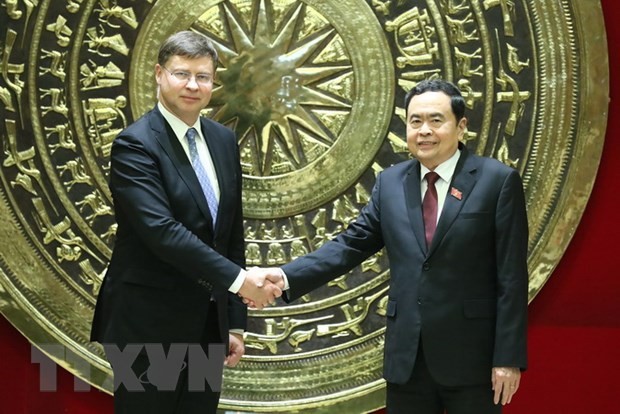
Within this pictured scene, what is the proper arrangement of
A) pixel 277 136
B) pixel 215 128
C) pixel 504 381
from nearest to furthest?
pixel 504 381 < pixel 215 128 < pixel 277 136

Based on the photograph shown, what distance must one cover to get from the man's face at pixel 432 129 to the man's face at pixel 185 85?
0.48 m

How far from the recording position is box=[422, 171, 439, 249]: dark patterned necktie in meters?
2.36

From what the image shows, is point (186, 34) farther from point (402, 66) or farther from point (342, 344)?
point (342, 344)

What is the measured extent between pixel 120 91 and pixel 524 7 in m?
1.19

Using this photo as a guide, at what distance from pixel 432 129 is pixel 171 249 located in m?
0.63

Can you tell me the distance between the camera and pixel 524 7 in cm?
297

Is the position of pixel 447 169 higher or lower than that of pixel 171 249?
higher

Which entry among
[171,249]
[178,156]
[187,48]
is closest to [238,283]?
[171,249]

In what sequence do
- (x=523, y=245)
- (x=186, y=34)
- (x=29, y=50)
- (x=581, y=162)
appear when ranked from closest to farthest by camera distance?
(x=523, y=245) → (x=186, y=34) → (x=581, y=162) → (x=29, y=50)

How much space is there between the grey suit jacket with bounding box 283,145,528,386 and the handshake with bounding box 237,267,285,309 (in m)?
0.33

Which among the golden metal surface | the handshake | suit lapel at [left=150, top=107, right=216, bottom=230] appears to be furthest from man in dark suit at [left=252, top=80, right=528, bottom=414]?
the golden metal surface

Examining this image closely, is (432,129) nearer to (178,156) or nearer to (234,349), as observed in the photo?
(178,156)

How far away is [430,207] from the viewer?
94.0 inches

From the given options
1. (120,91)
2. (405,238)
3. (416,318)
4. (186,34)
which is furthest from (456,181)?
(120,91)
